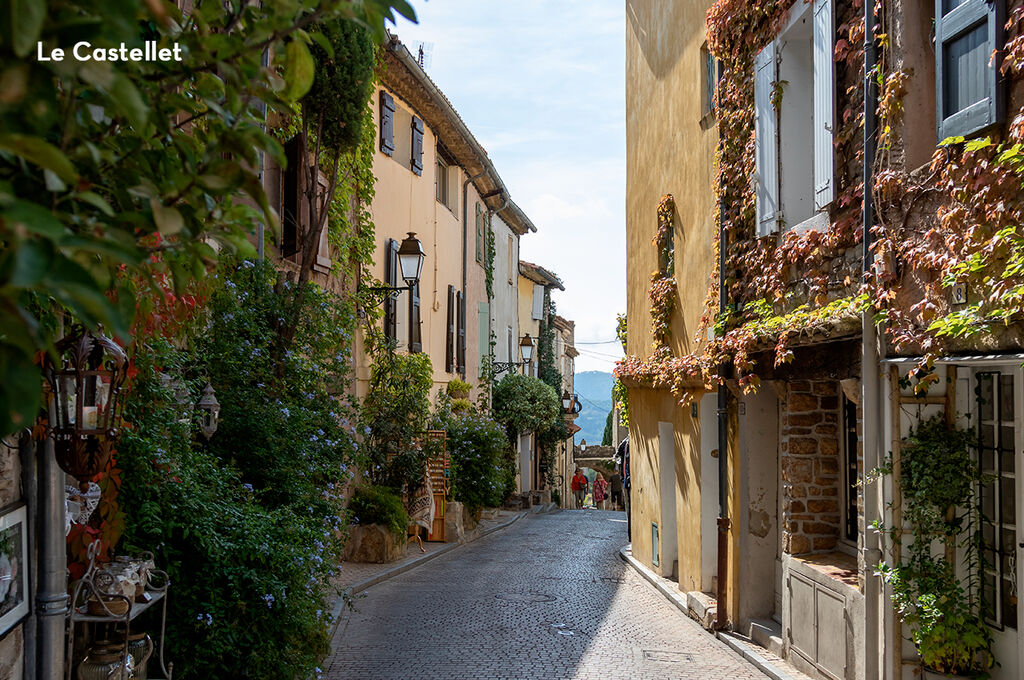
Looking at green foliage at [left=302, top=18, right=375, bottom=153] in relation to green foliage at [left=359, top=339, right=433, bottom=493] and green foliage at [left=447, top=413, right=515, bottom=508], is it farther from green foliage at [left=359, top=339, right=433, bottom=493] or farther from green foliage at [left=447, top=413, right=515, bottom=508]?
Result: green foliage at [left=447, top=413, right=515, bottom=508]

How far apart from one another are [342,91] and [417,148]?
19.5 ft

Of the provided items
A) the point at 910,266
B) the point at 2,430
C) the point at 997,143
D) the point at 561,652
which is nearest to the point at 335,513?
the point at 561,652

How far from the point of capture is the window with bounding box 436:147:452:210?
20000 mm

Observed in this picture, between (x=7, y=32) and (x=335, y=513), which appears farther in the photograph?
(x=335, y=513)

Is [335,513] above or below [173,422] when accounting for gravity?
below

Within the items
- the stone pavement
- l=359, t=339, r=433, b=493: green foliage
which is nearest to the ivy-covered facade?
the stone pavement

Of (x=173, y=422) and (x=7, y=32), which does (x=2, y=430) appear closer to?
(x=7, y=32)

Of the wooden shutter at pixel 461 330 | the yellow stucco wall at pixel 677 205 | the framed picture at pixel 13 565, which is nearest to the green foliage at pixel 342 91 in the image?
the yellow stucco wall at pixel 677 205

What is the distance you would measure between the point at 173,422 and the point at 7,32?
5.08 m

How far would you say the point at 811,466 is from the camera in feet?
27.7

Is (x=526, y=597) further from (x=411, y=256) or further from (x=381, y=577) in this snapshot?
(x=411, y=256)

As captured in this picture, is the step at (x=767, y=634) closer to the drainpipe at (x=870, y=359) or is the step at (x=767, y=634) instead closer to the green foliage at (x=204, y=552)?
the drainpipe at (x=870, y=359)

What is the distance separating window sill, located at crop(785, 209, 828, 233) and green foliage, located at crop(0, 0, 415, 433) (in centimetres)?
569

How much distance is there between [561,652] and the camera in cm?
848
